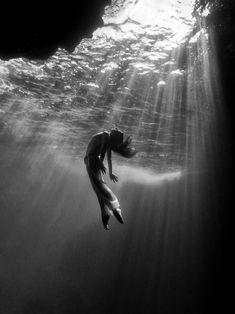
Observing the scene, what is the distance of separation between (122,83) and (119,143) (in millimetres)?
11960

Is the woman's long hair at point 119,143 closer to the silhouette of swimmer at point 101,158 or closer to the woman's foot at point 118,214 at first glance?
the silhouette of swimmer at point 101,158

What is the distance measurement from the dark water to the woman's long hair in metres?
7.33

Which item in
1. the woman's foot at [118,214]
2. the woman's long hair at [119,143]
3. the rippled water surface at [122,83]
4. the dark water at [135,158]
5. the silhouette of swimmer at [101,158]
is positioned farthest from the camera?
the dark water at [135,158]

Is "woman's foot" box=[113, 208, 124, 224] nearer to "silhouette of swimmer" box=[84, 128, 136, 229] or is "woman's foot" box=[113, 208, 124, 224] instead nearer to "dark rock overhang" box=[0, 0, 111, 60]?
"silhouette of swimmer" box=[84, 128, 136, 229]

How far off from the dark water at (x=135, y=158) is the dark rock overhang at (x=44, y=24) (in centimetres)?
353

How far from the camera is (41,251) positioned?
49.4m

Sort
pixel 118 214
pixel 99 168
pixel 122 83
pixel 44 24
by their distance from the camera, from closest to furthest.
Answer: pixel 118 214 → pixel 99 168 → pixel 44 24 → pixel 122 83

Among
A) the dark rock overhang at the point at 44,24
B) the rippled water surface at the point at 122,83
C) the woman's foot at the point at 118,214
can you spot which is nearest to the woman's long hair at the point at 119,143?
the woman's foot at the point at 118,214

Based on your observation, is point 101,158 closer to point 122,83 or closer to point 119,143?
point 119,143

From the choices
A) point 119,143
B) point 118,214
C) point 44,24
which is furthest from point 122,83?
point 118,214

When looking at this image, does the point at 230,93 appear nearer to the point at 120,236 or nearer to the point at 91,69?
the point at 91,69

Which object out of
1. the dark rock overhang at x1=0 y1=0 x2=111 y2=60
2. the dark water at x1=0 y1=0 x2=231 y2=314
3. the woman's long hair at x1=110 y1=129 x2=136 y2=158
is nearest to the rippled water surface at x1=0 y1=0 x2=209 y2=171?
the dark water at x1=0 y1=0 x2=231 y2=314

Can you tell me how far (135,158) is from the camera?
30.2 metres

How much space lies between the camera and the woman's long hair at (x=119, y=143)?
3.32 metres
